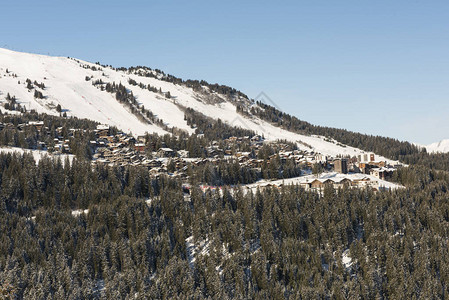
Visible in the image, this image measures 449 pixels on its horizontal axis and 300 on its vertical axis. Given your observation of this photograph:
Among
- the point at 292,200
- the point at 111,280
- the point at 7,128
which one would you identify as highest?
the point at 7,128

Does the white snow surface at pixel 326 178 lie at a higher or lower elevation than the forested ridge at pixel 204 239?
higher

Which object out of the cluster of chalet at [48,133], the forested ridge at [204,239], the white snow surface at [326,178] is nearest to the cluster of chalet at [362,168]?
the white snow surface at [326,178]

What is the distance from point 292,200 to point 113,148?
9293cm

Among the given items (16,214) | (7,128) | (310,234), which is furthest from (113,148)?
(310,234)

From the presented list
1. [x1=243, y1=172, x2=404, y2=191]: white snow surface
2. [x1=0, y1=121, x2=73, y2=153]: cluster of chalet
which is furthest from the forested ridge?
[x1=0, y1=121, x2=73, y2=153]: cluster of chalet

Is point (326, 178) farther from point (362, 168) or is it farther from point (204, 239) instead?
point (204, 239)

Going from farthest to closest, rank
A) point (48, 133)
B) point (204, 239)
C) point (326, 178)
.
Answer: point (48, 133), point (326, 178), point (204, 239)

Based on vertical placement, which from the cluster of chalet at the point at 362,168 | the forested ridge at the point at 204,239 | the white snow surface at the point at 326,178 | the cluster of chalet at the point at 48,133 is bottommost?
the forested ridge at the point at 204,239

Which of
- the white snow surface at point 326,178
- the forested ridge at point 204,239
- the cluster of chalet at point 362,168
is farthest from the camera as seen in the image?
the cluster of chalet at point 362,168

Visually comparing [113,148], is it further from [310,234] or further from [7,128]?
[310,234]

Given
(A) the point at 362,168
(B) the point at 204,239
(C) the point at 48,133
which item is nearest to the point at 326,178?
(A) the point at 362,168

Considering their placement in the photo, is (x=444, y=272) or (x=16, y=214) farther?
(x=16, y=214)

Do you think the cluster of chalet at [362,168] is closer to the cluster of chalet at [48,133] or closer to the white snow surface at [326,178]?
the white snow surface at [326,178]

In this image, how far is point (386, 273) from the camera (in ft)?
279
